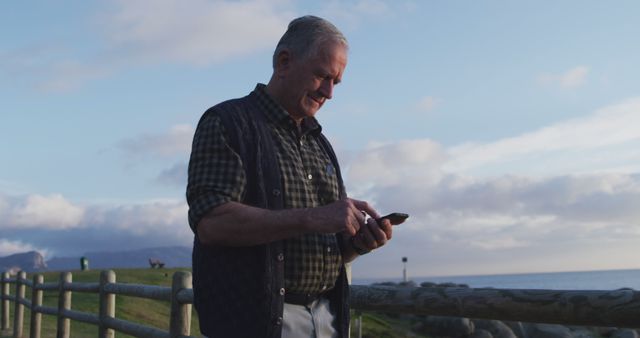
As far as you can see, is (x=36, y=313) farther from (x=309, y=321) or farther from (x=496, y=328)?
(x=496, y=328)

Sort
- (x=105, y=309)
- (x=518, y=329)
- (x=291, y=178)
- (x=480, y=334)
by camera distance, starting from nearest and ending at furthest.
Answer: (x=291, y=178)
(x=105, y=309)
(x=480, y=334)
(x=518, y=329)

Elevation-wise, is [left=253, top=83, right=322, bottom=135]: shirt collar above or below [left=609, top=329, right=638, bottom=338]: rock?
above

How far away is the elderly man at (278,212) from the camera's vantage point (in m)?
2.41

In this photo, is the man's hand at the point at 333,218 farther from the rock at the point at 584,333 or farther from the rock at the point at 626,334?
the rock at the point at 584,333

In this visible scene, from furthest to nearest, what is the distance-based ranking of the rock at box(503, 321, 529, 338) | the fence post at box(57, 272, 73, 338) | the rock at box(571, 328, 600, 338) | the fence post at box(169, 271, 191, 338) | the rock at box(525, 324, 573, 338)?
the rock at box(503, 321, 529, 338), the rock at box(571, 328, 600, 338), the rock at box(525, 324, 573, 338), the fence post at box(57, 272, 73, 338), the fence post at box(169, 271, 191, 338)

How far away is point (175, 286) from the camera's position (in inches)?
218

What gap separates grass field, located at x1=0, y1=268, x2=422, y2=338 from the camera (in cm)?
1297

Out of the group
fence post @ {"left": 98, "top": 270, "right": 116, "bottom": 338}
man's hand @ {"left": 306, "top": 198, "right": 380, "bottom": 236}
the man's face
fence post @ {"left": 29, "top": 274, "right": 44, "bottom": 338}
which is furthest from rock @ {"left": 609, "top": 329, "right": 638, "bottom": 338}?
man's hand @ {"left": 306, "top": 198, "right": 380, "bottom": 236}

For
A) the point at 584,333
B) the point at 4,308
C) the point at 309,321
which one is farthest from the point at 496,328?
the point at 309,321

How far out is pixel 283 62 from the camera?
268cm

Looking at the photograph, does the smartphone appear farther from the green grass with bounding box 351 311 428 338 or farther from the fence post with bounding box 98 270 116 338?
the green grass with bounding box 351 311 428 338

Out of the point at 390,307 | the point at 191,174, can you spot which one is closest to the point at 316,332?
the point at 191,174

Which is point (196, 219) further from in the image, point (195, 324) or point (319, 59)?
point (195, 324)

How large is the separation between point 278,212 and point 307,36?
0.62 meters
